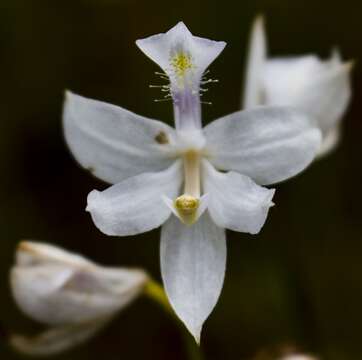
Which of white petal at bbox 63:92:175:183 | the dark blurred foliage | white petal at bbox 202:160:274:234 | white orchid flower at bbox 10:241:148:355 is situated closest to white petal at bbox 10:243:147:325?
white orchid flower at bbox 10:241:148:355

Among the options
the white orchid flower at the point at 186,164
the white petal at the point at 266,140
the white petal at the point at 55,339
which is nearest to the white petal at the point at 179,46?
the white orchid flower at the point at 186,164

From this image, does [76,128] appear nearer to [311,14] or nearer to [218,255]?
[218,255]

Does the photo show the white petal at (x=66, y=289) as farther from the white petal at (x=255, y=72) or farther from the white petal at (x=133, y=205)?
the white petal at (x=255, y=72)

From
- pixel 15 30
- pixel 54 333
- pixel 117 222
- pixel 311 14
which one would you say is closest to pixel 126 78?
pixel 15 30

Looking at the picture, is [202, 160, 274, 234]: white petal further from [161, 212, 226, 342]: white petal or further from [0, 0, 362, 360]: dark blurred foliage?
[0, 0, 362, 360]: dark blurred foliage

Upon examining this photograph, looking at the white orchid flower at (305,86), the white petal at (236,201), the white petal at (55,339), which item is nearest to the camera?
the white petal at (236,201)

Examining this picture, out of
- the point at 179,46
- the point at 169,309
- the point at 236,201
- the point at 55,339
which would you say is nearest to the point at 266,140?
the point at 236,201
